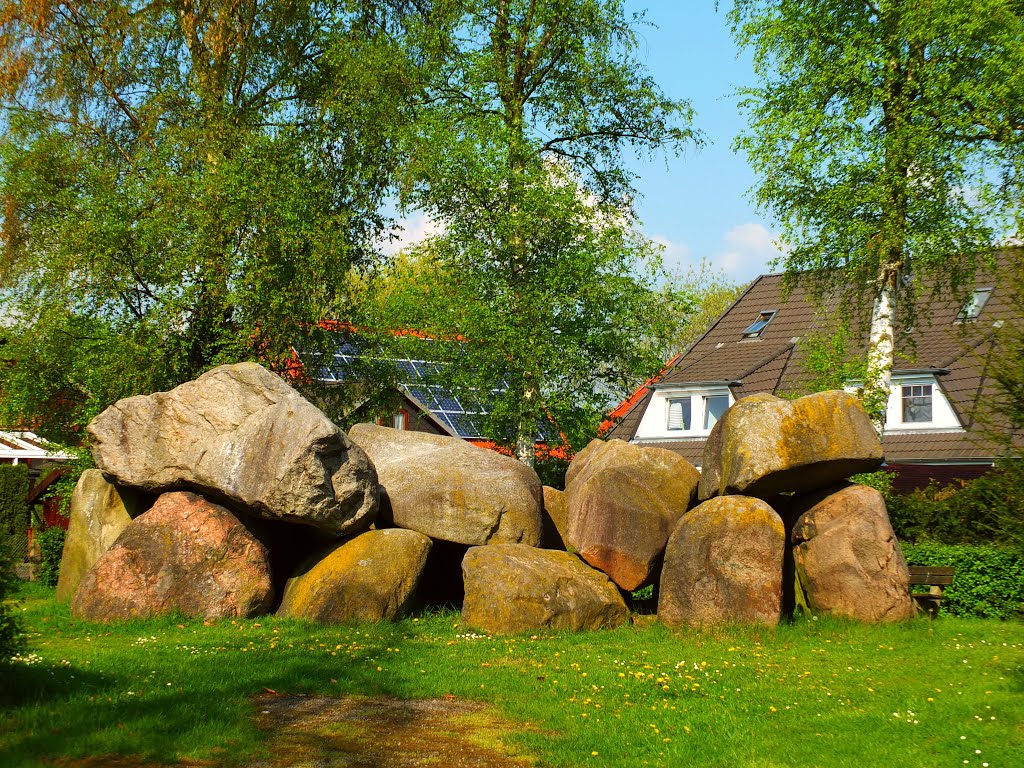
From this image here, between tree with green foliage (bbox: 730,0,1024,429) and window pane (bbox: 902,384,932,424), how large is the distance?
426 inches

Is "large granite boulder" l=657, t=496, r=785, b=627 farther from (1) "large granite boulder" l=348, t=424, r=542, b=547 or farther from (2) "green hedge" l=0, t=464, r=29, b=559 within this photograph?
(2) "green hedge" l=0, t=464, r=29, b=559

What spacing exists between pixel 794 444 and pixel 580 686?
19.7ft

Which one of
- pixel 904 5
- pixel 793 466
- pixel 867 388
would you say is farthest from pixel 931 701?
pixel 904 5

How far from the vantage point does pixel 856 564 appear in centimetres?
1575

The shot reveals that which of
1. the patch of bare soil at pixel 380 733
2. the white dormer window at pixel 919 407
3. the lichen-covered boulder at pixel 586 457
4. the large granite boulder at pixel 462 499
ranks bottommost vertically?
the patch of bare soil at pixel 380 733

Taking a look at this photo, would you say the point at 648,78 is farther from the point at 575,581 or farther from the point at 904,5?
the point at 575,581

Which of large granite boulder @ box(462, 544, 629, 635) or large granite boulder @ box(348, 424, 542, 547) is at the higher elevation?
large granite boulder @ box(348, 424, 542, 547)

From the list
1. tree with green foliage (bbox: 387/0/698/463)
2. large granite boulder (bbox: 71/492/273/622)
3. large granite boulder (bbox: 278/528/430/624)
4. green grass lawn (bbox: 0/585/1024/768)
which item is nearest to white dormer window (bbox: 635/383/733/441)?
tree with green foliage (bbox: 387/0/698/463)

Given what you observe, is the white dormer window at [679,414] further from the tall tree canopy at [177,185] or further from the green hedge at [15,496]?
the green hedge at [15,496]

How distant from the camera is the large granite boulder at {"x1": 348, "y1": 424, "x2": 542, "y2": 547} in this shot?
17.2 m

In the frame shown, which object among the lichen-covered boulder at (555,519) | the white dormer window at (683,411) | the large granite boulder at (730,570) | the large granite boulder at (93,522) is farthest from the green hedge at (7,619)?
the white dormer window at (683,411)

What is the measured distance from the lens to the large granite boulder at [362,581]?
1570cm

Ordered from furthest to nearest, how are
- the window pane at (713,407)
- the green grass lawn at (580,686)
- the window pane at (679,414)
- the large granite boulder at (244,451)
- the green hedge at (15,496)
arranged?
1. the window pane at (679,414)
2. the window pane at (713,407)
3. the green hedge at (15,496)
4. the large granite boulder at (244,451)
5. the green grass lawn at (580,686)

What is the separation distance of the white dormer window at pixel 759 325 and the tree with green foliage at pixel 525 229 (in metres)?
15.4
